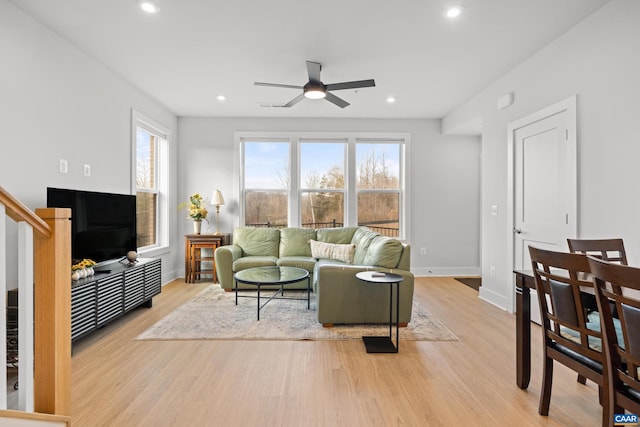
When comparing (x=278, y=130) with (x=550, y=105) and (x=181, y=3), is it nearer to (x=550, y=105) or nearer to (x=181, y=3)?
(x=181, y=3)

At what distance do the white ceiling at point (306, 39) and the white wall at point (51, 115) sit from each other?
17cm

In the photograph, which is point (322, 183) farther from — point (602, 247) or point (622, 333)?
point (622, 333)

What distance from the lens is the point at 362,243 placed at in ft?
13.8

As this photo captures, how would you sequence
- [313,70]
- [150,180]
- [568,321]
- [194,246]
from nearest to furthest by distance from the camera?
[568,321]
[313,70]
[150,180]
[194,246]

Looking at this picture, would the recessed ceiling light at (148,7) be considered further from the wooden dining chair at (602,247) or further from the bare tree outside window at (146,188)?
the wooden dining chair at (602,247)

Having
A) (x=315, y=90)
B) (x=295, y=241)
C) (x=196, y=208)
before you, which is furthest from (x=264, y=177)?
(x=315, y=90)

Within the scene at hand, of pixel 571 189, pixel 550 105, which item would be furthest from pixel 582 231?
pixel 550 105

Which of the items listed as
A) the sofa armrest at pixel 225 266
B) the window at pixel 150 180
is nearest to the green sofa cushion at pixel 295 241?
the sofa armrest at pixel 225 266

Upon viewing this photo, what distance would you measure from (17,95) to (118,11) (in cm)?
103

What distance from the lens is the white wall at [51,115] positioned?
2459 millimetres

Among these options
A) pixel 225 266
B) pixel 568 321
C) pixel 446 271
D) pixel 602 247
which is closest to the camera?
pixel 568 321

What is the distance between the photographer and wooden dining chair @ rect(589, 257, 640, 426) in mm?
1144

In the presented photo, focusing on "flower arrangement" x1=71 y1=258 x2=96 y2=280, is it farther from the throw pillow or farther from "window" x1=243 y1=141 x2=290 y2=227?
"window" x1=243 y1=141 x2=290 y2=227

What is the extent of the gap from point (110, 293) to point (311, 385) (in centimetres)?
209
